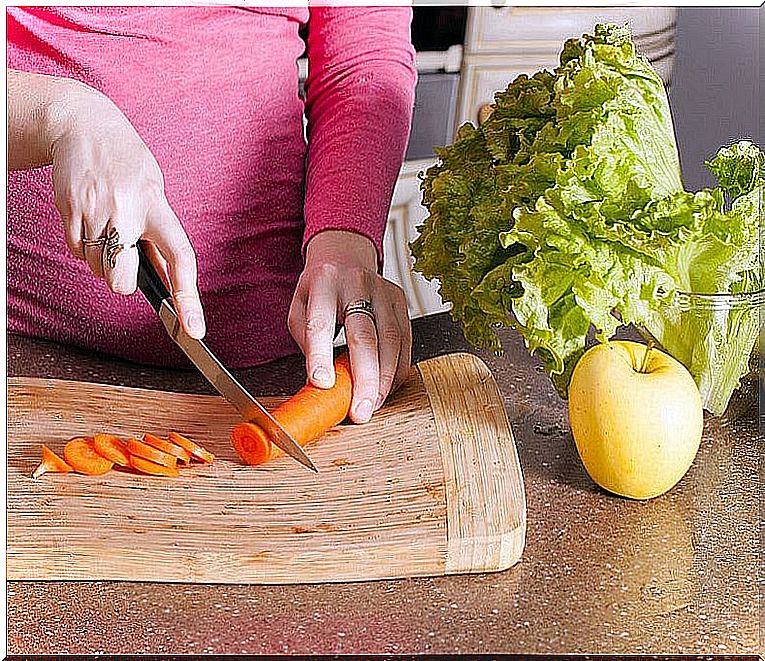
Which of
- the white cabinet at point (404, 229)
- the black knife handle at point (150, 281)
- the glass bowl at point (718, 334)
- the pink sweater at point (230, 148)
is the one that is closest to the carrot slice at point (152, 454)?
the black knife handle at point (150, 281)

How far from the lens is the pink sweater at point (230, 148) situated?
0.89 m

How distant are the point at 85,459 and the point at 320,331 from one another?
211mm

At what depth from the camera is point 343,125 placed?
3.15ft

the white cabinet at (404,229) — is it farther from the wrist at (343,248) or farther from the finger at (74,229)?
the finger at (74,229)

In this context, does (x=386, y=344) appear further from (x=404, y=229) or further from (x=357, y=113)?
(x=404, y=229)

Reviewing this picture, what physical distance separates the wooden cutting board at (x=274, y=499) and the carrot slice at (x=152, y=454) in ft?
0.05

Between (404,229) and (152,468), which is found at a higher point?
(152,468)

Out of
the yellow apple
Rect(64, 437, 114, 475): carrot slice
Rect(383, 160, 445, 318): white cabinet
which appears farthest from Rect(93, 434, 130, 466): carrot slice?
Rect(383, 160, 445, 318): white cabinet

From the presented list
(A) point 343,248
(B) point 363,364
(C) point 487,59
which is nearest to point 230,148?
(A) point 343,248

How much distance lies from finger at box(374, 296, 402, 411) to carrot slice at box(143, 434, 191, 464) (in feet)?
0.53

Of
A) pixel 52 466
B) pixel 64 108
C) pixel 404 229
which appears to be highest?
pixel 64 108

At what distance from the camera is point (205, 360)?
0.80 meters

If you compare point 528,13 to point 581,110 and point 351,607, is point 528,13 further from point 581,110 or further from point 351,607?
point 351,607

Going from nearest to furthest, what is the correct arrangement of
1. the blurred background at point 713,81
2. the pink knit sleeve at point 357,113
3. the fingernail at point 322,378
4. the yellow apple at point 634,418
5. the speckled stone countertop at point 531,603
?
the speckled stone countertop at point 531,603, the yellow apple at point 634,418, the fingernail at point 322,378, the pink knit sleeve at point 357,113, the blurred background at point 713,81
